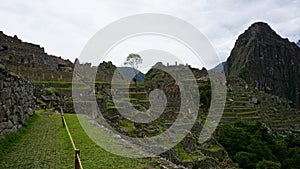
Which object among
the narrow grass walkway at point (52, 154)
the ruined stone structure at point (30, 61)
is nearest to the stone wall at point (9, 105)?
the narrow grass walkway at point (52, 154)

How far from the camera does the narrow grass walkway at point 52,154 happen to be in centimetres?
600

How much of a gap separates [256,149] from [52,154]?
26628 millimetres

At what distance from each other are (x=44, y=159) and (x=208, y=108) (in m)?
43.4

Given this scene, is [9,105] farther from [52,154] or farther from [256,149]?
[256,149]

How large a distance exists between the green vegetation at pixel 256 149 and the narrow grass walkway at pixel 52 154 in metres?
20.5

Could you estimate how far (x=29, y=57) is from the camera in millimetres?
32125

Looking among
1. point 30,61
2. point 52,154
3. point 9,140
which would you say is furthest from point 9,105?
point 30,61

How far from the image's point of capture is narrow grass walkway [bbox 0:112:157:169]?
19.7 ft

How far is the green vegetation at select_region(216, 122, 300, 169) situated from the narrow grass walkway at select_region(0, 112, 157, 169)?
67.2 ft

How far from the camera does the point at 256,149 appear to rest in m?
29.1

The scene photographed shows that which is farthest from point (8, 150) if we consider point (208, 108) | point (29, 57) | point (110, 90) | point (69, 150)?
point (208, 108)

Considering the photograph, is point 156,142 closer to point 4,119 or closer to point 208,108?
point 4,119

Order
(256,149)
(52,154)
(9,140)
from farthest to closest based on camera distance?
1. (256,149)
2. (9,140)
3. (52,154)

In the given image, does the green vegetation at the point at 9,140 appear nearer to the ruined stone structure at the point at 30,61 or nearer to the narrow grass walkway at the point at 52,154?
the narrow grass walkway at the point at 52,154
